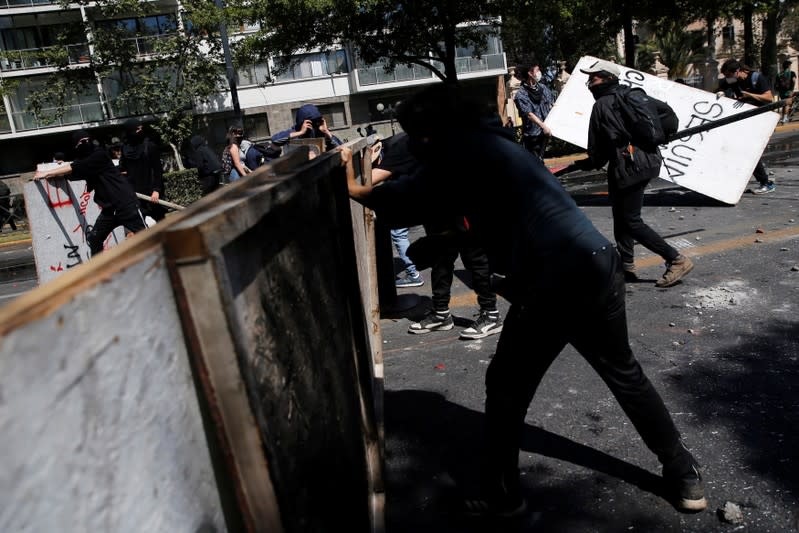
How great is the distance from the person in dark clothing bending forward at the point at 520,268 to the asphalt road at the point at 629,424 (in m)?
0.13

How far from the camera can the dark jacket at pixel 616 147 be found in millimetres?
5414

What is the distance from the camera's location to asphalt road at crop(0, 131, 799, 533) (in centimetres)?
281

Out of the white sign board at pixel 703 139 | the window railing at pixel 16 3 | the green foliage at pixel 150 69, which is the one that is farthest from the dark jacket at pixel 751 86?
the window railing at pixel 16 3

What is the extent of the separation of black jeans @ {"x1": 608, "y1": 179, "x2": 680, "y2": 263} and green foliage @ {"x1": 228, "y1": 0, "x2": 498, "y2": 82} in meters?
15.4

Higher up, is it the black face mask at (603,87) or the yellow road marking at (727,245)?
the black face mask at (603,87)

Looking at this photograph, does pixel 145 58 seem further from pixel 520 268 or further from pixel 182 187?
pixel 520 268

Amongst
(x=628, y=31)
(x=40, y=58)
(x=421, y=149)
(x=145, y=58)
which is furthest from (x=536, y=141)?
(x=40, y=58)

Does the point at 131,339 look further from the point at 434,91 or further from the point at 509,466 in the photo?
the point at 509,466

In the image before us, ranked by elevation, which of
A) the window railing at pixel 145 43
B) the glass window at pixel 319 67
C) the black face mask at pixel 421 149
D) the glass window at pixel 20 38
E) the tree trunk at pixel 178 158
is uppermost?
the glass window at pixel 20 38

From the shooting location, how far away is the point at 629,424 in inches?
135

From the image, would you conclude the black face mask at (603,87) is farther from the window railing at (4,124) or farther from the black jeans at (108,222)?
the window railing at (4,124)

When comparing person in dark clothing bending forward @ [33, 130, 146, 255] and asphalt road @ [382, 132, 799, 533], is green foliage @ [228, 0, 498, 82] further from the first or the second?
asphalt road @ [382, 132, 799, 533]

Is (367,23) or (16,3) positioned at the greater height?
(16,3)

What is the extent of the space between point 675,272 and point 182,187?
20254 mm
